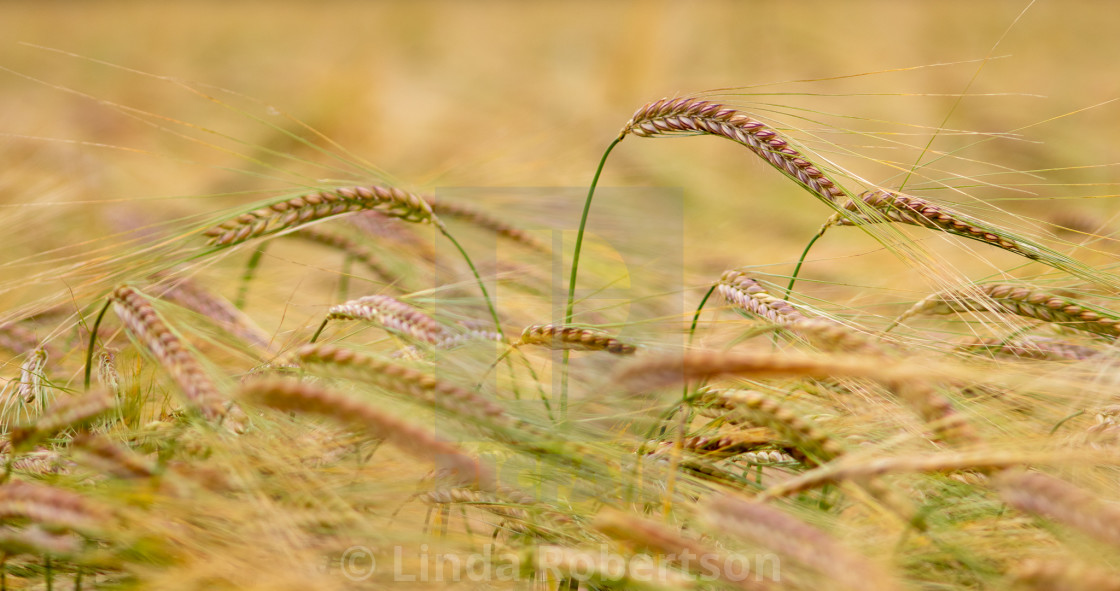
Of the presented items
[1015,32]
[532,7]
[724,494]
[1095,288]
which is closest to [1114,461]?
[724,494]

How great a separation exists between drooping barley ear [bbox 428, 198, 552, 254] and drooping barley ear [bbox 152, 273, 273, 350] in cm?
28

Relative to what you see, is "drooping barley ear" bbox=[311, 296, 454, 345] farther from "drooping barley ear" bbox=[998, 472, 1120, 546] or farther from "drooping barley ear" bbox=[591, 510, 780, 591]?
"drooping barley ear" bbox=[998, 472, 1120, 546]

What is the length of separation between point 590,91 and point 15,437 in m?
4.18

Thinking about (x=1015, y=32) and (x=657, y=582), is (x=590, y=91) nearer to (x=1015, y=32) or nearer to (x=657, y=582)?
(x=1015, y=32)

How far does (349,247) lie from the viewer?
2.99 feet

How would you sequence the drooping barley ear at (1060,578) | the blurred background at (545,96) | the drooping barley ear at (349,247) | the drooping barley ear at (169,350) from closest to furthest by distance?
the drooping barley ear at (1060,578), the drooping barley ear at (169,350), the drooping barley ear at (349,247), the blurred background at (545,96)

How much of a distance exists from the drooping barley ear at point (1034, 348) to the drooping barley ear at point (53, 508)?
0.65 m

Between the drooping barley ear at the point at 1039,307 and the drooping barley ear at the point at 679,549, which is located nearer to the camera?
the drooping barley ear at the point at 679,549

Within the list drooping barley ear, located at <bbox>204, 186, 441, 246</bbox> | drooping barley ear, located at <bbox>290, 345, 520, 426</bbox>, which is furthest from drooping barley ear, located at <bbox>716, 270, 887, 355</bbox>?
drooping barley ear, located at <bbox>204, 186, 441, 246</bbox>

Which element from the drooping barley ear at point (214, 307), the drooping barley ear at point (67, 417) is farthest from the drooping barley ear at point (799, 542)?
the drooping barley ear at point (214, 307)

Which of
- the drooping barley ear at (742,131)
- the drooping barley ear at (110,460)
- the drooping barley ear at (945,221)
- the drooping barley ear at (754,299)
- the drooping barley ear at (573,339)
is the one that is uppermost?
the drooping barley ear at (742,131)

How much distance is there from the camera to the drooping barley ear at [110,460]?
406 millimetres

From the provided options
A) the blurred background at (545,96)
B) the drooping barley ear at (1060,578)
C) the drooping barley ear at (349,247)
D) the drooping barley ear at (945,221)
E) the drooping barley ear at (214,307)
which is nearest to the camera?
the drooping barley ear at (1060,578)

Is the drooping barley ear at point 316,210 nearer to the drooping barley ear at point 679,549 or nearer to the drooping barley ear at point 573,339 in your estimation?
the drooping barley ear at point 573,339
